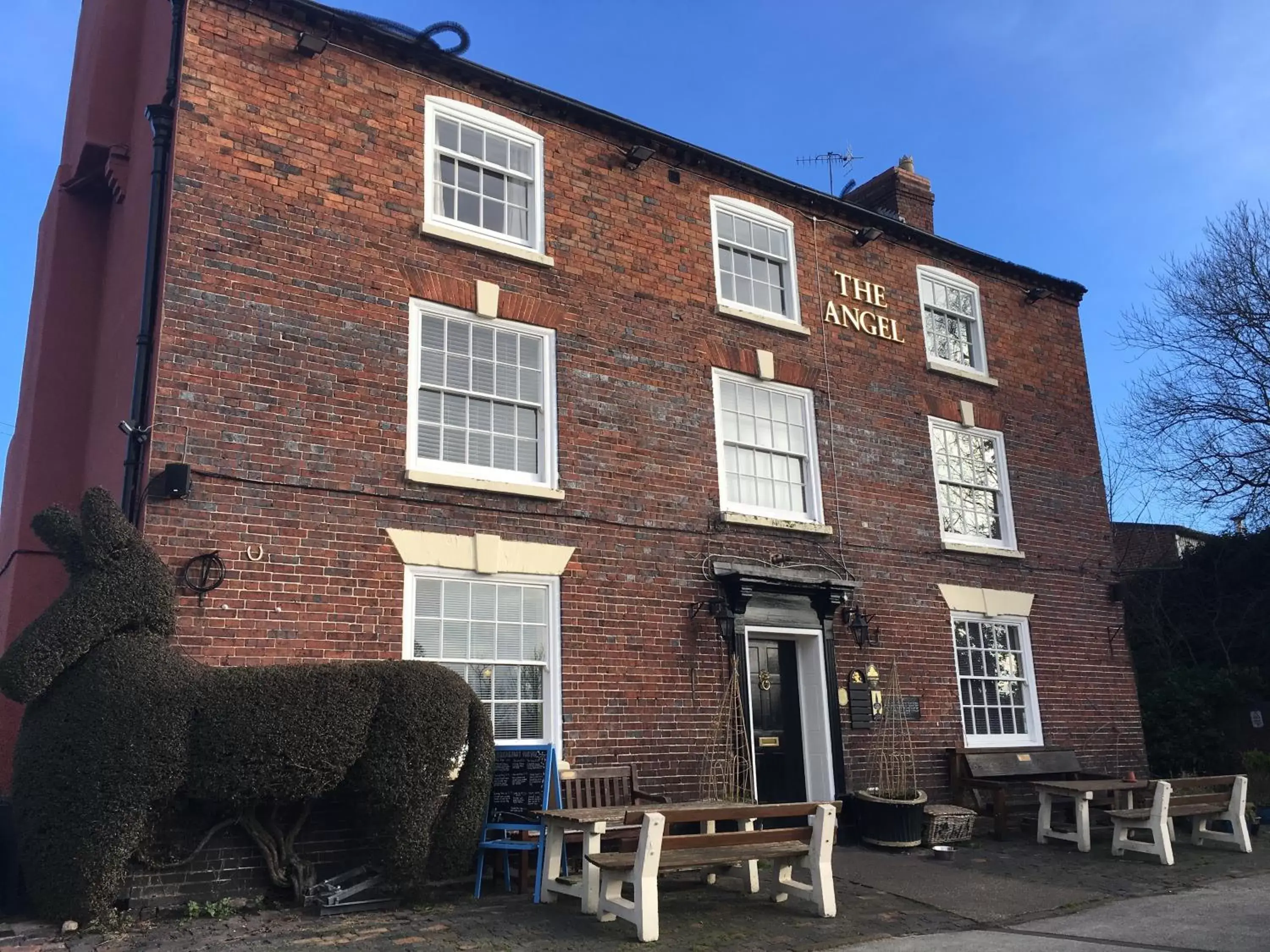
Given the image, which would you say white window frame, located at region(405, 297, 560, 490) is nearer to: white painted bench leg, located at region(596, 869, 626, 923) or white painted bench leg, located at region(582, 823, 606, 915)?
white painted bench leg, located at region(582, 823, 606, 915)

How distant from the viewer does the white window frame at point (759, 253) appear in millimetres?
11969

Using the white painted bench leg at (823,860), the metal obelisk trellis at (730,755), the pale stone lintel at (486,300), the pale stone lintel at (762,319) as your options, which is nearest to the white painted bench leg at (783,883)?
the white painted bench leg at (823,860)

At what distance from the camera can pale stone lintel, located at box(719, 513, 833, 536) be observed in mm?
11039

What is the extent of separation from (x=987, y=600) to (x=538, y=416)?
6.52 meters

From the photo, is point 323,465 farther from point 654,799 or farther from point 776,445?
point 776,445

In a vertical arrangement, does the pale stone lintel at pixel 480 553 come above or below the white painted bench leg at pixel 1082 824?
above

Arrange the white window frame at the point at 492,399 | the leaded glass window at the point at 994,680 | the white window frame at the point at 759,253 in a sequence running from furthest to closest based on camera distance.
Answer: the leaded glass window at the point at 994,680 < the white window frame at the point at 759,253 < the white window frame at the point at 492,399

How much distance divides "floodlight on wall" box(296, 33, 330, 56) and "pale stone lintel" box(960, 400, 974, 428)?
8.99 meters

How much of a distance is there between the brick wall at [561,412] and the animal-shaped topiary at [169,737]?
0.63m

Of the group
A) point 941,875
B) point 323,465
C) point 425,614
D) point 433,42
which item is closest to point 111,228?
point 433,42

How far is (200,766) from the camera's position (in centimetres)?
686

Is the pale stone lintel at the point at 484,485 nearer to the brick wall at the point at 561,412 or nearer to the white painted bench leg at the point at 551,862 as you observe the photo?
the brick wall at the point at 561,412

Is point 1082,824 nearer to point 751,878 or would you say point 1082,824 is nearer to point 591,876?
point 751,878

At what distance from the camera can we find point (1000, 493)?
13.9 meters
